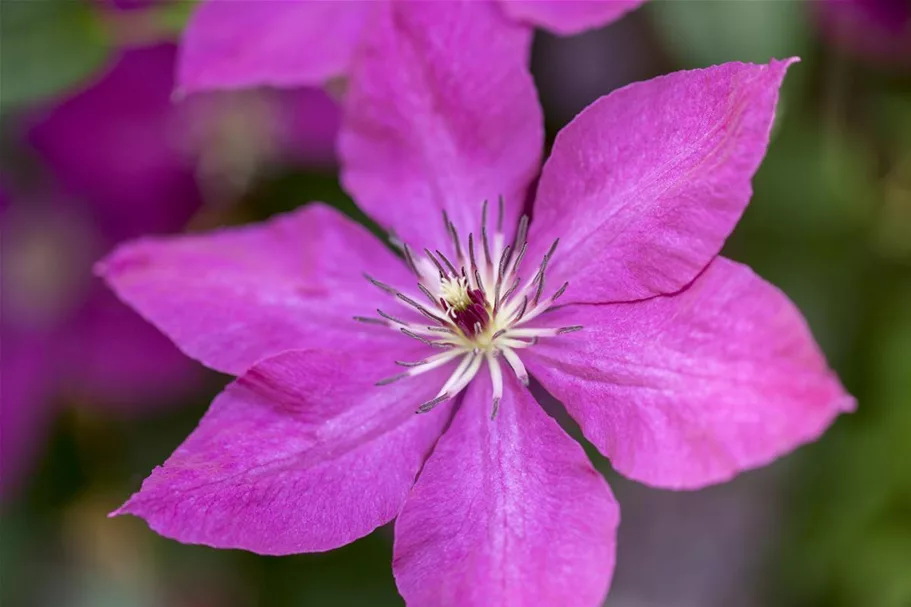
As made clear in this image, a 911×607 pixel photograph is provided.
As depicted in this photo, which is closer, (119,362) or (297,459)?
(297,459)

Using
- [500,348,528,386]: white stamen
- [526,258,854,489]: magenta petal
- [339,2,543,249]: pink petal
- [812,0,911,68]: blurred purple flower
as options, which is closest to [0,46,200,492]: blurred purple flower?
[339,2,543,249]: pink petal

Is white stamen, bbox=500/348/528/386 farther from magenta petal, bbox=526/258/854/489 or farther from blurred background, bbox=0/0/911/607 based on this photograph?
blurred background, bbox=0/0/911/607

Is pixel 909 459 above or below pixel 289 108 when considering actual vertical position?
below

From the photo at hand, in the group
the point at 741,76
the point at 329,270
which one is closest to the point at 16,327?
the point at 329,270

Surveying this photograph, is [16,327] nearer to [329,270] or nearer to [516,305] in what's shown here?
[329,270]

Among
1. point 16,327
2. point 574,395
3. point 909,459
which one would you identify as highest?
point 574,395

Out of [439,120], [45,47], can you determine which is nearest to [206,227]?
[45,47]

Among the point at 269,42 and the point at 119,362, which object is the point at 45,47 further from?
the point at 119,362
